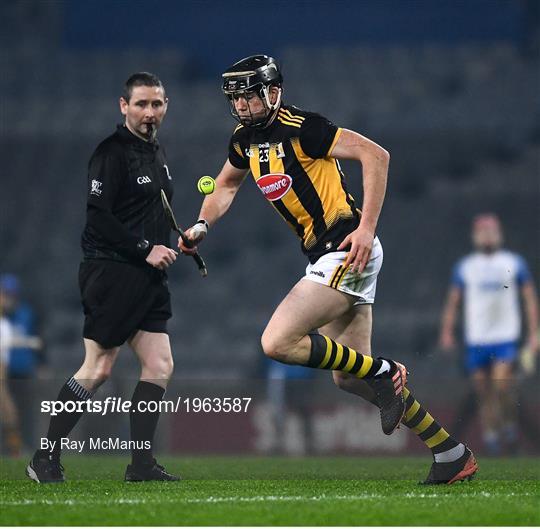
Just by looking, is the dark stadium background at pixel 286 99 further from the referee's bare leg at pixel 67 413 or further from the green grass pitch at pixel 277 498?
the referee's bare leg at pixel 67 413

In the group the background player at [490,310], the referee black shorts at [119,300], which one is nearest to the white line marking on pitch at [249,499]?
the referee black shorts at [119,300]

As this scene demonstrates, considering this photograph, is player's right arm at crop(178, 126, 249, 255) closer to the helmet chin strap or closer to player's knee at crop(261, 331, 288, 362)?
the helmet chin strap

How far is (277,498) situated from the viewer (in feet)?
17.4

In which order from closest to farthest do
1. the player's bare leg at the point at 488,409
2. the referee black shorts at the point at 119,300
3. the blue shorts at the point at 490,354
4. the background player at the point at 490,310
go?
the referee black shorts at the point at 119,300
the player's bare leg at the point at 488,409
the background player at the point at 490,310
the blue shorts at the point at 490,354

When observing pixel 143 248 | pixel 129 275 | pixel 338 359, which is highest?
pixel 143 248

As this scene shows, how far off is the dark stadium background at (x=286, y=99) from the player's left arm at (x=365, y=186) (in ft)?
35.0

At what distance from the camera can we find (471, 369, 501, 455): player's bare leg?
9617 millimetres

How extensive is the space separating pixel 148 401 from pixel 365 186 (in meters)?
1.59

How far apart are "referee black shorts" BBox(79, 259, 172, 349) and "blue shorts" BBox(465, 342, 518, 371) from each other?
418 centimetres

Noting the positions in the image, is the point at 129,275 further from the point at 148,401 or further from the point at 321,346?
the point at 321,346

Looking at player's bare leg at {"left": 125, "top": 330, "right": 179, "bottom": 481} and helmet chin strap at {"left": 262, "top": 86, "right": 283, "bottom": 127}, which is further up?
helmet chin strap at {"left": 262, "top": 86, "right": 283, "bottom": 127}

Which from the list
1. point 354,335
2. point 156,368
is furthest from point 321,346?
point 156,368

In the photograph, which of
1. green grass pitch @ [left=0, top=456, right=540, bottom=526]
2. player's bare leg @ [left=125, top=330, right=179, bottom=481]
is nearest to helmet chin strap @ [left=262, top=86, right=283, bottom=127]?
player's bare leg @ [left=125, top=330, right=179, bottom=481]

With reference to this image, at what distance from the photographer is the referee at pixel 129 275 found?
6348 mm
